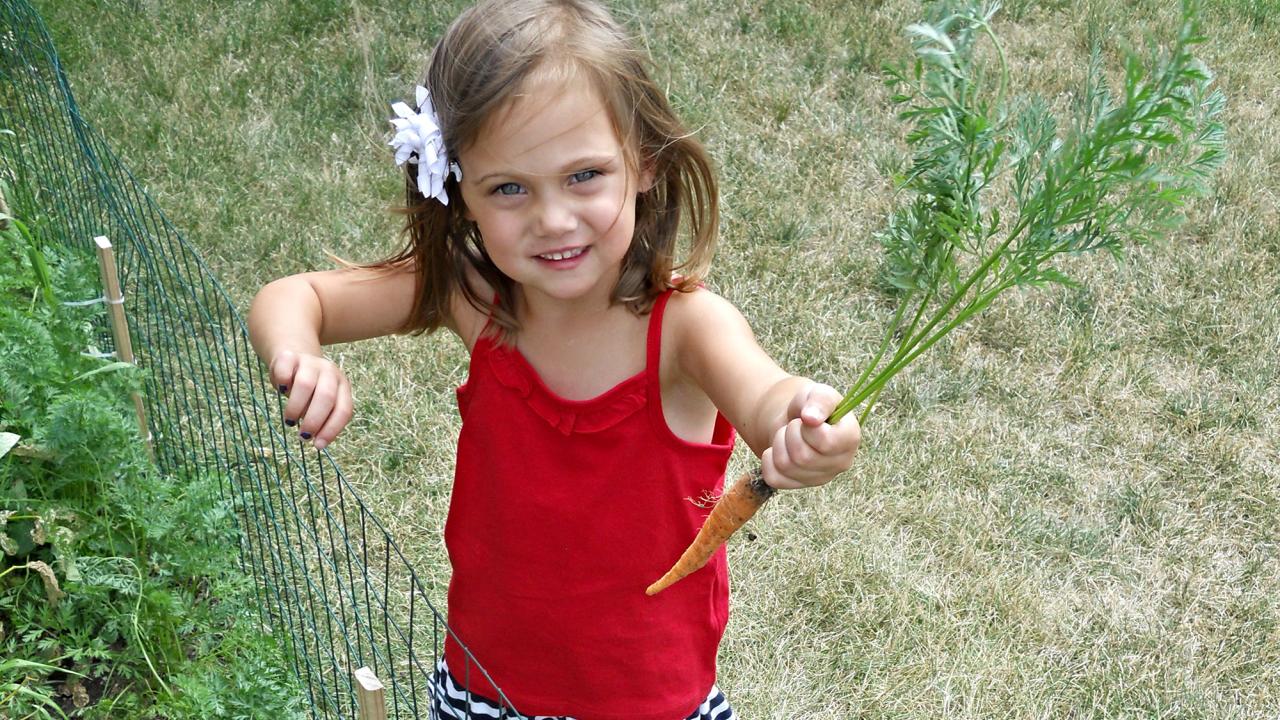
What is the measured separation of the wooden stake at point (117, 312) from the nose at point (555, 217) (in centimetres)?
137

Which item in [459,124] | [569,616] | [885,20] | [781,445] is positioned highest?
[459,124]

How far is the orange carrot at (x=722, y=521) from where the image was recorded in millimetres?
1657

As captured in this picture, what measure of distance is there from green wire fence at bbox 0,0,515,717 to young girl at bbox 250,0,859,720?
0.65 ft

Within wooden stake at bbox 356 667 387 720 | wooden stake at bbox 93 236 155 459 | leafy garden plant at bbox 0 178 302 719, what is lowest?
leafy garden plant at bbox 0 178 302 719

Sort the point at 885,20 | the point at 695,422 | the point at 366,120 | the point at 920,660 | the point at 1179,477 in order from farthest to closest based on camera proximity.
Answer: the point at 885,20 < the point at 366,120 < the point at 1179,477 < the point at 920,660 < the point at 695,422

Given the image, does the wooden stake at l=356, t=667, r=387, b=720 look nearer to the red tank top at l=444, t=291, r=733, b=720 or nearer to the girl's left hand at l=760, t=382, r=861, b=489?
the red tank top at l=444, t=291, r=733, b=720

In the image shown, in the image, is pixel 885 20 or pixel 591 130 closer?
pixel 591 130

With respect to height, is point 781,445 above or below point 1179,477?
above

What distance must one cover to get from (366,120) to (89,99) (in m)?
1.08

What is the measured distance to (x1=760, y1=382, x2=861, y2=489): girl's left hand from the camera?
1.42 m

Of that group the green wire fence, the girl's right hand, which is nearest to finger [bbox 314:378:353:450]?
the girl's right hand

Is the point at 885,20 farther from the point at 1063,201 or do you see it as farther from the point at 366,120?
the point at 1063,201

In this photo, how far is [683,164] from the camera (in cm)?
192

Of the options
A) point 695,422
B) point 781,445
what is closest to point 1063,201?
point 781,445
